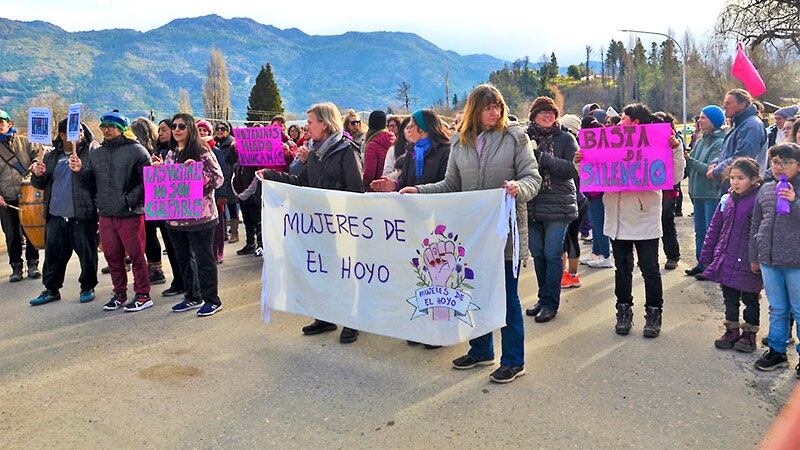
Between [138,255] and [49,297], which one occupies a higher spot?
[138,255]

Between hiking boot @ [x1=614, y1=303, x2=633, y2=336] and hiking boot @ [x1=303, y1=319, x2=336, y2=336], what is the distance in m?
2.47

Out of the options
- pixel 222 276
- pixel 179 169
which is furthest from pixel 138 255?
pixel 222 276

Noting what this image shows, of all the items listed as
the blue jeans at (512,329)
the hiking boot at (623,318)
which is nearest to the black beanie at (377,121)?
the blue jeans at (512,329)

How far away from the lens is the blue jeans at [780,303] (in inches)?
166

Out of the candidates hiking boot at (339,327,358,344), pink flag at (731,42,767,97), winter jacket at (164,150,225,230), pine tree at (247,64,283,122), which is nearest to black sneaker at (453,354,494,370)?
hiking boot at (339,327,358,344)

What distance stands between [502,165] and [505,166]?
0.07ft

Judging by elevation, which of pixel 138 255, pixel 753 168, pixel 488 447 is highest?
pixel 753 168

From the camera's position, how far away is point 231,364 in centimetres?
474

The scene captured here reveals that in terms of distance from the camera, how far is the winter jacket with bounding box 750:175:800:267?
4109 mm

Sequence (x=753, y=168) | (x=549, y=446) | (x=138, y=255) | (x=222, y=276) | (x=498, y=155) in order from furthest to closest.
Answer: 1. (x=222, y=276)
2. (x=138, y=255)
3. (x=753, y=168)
4. (x=498, y=155)
5. (x=549, y=446)

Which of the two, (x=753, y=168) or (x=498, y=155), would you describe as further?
(x=753, y=168)

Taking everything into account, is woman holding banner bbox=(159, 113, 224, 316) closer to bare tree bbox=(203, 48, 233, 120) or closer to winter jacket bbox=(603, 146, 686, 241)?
winter jacket bbox=(603, 146, 686, 241)

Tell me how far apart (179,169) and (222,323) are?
1601 mm

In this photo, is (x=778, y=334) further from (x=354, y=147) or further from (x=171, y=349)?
(x=171, y=349)
